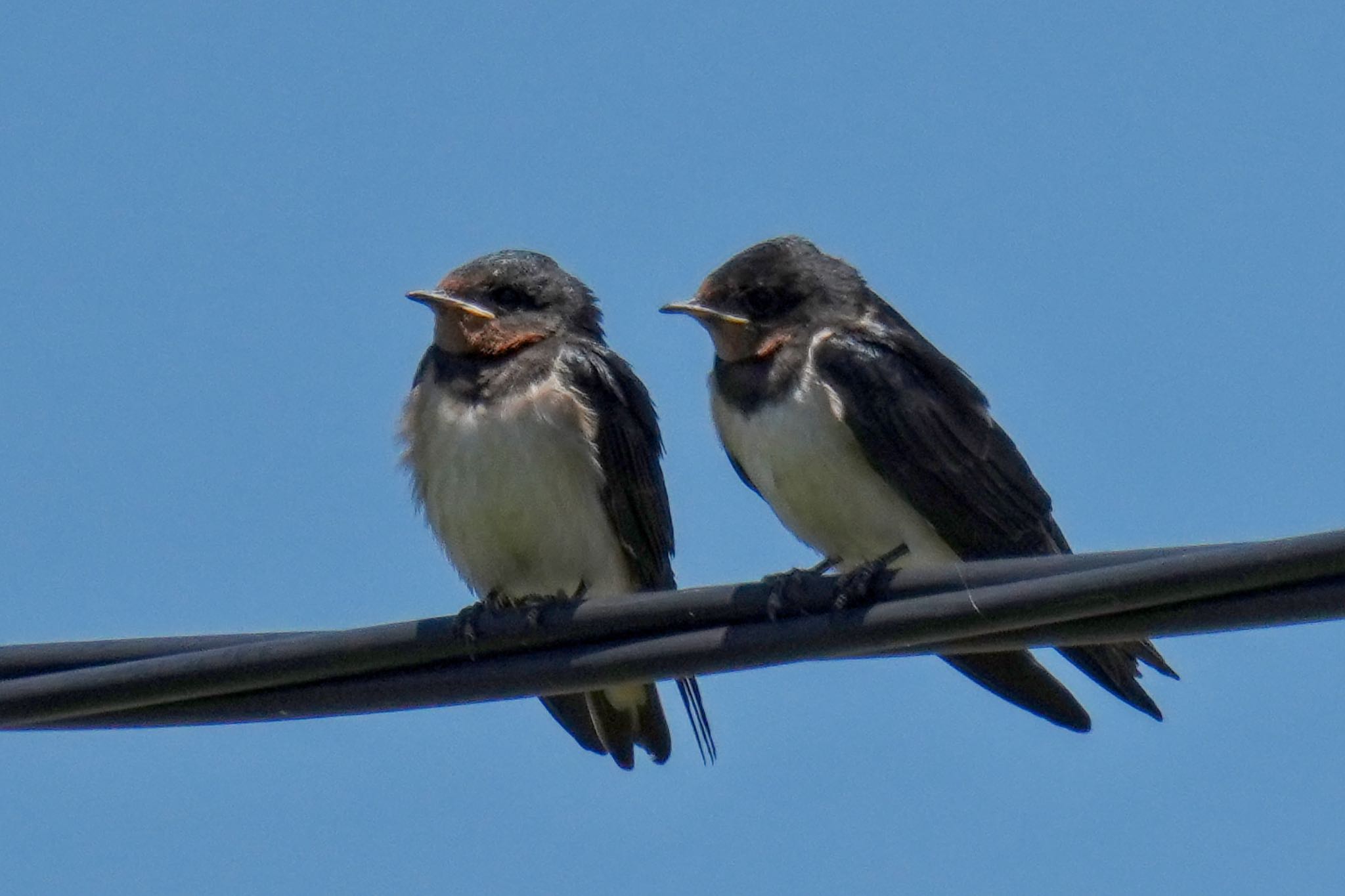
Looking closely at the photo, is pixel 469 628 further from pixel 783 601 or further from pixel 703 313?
pixel 703 313

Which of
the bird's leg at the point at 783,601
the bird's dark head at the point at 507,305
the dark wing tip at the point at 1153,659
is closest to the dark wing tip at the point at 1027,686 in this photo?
the dark wing tip at the point at 1153,659

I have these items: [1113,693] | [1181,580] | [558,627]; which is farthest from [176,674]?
[1113,693]

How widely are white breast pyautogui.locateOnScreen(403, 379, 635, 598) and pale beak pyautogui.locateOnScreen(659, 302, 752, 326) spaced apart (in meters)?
0.39

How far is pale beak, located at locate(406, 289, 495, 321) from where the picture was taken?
6.54m

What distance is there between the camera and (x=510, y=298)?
6688 millimetres

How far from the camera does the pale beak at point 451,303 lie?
21.5 feet

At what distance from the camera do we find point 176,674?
11.8 ft

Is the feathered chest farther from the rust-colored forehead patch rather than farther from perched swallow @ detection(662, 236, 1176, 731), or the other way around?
the rust-colored forehead patch

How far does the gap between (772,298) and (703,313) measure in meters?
0.21

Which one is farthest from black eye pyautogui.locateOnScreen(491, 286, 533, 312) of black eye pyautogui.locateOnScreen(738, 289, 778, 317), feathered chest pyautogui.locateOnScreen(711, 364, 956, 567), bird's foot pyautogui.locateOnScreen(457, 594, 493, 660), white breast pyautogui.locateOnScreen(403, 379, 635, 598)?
bird's foot pyautogui.locateOnScreen(457, 594, 493, 660)

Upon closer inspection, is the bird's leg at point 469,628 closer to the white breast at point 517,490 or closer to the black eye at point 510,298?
the white breast at point 517,490

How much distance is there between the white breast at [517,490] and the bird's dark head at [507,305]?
8.7 inches

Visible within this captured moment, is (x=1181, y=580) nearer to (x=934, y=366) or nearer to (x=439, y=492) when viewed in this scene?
(x=934, y=366)

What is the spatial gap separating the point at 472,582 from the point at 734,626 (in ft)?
9.89
